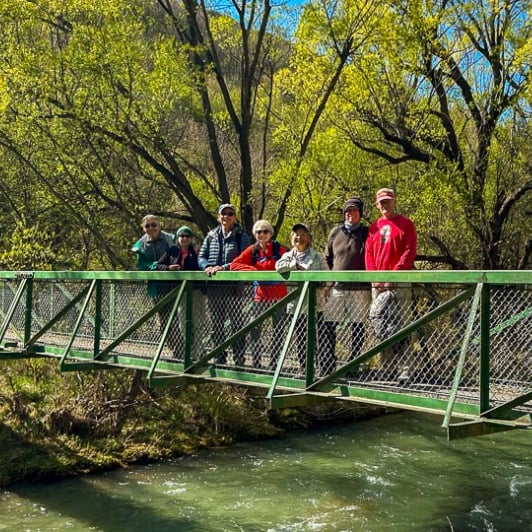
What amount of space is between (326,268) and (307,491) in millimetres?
4906

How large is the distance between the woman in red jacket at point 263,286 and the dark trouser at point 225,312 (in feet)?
0.54

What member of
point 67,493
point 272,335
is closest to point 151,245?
point 272,335

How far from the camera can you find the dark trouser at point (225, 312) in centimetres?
633

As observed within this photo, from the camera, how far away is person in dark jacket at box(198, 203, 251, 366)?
635cm

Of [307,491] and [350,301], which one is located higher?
[350,301]

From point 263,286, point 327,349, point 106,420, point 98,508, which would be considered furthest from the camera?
point 106,420

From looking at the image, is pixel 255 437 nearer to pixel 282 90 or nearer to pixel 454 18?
pixel 282 90

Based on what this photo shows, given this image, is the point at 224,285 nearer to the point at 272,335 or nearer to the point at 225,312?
the point at 225,312

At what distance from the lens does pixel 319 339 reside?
18.5 ft

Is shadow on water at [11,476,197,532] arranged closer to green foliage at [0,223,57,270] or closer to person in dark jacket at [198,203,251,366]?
person in dark jacket at [198,203,251,366]

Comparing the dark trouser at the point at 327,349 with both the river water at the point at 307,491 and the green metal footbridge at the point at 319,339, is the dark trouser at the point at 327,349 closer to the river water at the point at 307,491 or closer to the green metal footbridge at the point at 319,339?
the green metal footbridge at the point at 319,339

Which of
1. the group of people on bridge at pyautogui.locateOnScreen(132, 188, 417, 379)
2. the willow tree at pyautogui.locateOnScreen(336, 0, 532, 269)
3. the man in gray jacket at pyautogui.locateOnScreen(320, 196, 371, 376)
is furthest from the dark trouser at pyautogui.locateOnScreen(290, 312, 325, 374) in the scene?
the willow tree at pyautogui.locateOnScreen(336, 0, 532, 269)

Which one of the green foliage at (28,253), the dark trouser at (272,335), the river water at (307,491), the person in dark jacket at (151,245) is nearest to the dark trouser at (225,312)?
the dark trouser at (272,335)

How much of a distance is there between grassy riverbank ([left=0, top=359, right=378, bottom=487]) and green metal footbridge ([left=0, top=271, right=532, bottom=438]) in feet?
10.9
